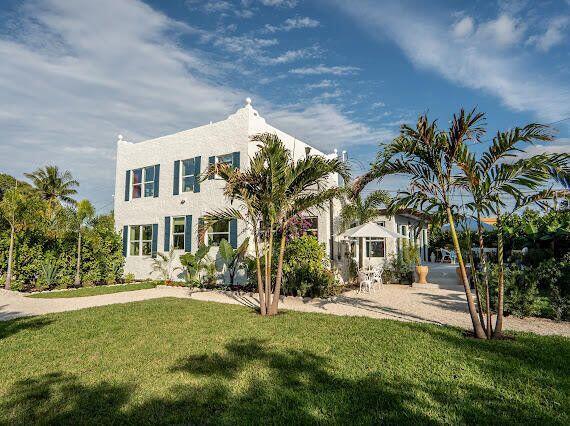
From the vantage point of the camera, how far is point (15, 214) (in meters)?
12.8

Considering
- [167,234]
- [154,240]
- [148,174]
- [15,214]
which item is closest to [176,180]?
[148,174]

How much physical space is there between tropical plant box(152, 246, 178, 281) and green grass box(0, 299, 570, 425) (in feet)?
25.4

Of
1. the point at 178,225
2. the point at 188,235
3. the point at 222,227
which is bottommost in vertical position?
the point at 188,235

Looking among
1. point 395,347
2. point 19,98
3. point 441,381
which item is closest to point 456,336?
point 395,347

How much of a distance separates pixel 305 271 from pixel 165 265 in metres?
7.36

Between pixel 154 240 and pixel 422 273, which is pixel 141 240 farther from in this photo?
pixel 422 273

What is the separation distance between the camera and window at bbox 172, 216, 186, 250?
14867 mm

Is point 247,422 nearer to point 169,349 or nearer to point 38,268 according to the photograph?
point 169,349

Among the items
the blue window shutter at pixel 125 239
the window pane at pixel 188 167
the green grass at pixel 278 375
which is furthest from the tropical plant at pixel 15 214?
the green grass at pixel 278 375

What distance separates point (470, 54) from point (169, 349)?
11.0m

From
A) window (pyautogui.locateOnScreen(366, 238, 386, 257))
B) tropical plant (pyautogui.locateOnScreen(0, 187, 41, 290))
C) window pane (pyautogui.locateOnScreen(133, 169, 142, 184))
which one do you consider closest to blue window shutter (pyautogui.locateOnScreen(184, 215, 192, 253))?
window pane (pyautogui.locateOnScreen(133, 169, 142, 184))

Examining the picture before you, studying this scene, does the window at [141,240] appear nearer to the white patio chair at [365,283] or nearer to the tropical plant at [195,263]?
the tropical plant at [195,263]

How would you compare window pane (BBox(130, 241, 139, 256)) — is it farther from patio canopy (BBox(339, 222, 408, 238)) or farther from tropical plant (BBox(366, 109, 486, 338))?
tropical plant (BBox(366, 109, 486, 338))

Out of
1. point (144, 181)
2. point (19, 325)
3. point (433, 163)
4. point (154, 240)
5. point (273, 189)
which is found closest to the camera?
point (433, 163)
